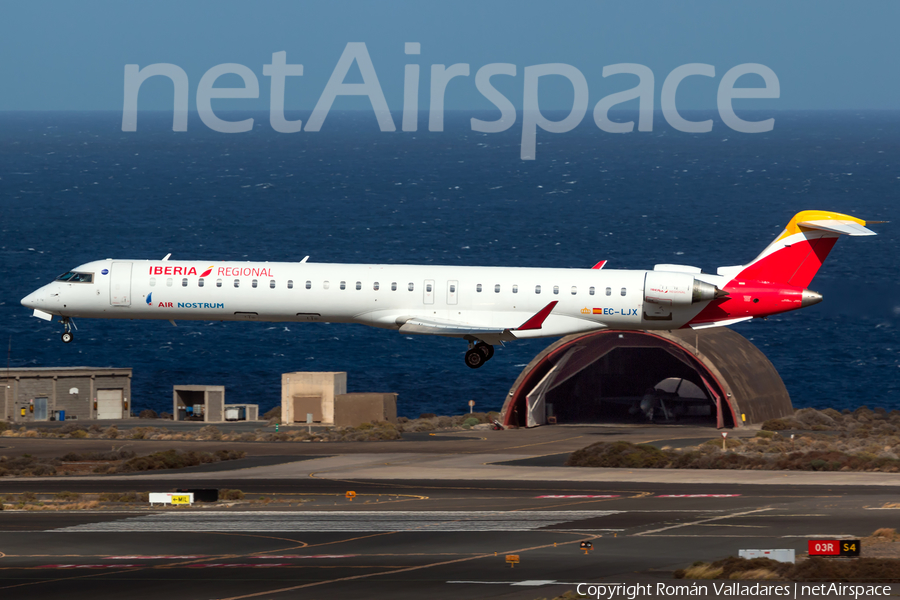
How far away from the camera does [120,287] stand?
197 feet

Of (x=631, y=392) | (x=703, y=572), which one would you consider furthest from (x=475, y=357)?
(x=631, y=392)

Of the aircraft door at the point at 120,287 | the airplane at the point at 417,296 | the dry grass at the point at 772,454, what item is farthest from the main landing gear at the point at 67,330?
the dry grass at the point at 772,454

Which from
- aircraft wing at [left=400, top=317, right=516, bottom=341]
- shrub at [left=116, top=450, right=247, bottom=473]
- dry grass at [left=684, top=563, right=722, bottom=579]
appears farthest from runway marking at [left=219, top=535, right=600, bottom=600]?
shrub at [left=116, top=450, right=247, bottom=473]

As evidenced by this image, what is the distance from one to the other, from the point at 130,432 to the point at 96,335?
242 feet

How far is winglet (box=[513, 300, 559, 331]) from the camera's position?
2299 inches

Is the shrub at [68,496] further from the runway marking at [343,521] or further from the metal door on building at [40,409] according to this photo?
the metal door on building at [40,409]

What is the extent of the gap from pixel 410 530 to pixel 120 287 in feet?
63.3

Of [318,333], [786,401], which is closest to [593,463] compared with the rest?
[786,401]

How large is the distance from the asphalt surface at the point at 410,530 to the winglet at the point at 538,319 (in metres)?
8.05

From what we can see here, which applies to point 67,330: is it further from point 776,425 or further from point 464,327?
point 776,425

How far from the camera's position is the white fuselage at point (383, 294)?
5894 centimetres

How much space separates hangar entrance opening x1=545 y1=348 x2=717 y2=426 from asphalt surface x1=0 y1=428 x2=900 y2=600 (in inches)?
1021

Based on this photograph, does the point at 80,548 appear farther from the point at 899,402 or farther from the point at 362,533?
the point at 899,402

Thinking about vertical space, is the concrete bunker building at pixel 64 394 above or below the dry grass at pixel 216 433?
above
